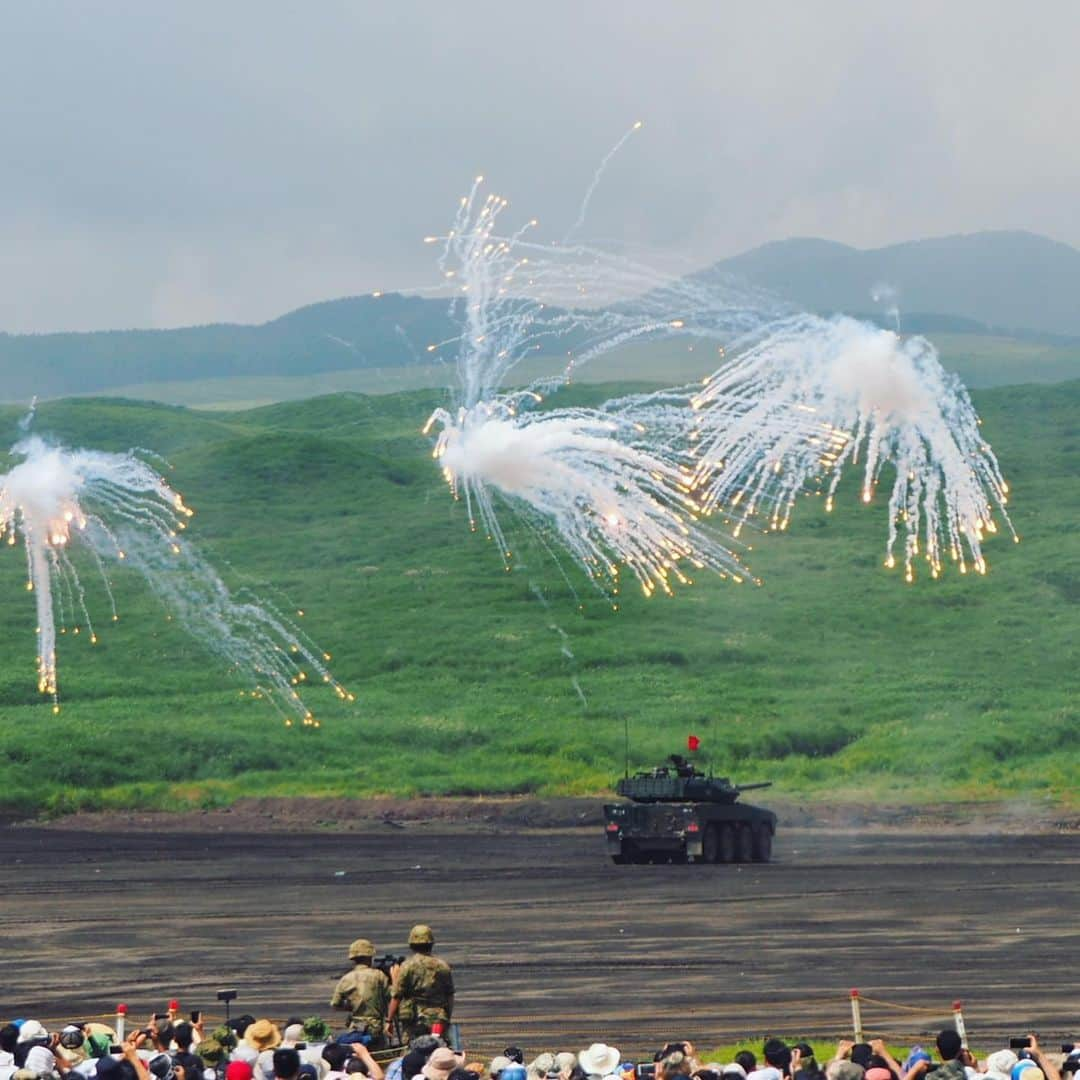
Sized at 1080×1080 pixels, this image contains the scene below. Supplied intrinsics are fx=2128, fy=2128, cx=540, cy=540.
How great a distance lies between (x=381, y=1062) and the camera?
1809cm

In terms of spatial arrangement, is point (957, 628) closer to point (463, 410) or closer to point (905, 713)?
point (905, 713)

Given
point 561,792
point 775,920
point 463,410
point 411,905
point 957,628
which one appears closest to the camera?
point 775,920

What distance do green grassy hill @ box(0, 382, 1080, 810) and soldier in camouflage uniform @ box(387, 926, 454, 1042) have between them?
2528 inches

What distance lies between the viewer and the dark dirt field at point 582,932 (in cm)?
2644

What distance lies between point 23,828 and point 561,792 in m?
21.6

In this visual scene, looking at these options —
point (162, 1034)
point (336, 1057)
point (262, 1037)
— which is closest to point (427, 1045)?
point (336, 1057)

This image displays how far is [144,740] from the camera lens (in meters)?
91.8

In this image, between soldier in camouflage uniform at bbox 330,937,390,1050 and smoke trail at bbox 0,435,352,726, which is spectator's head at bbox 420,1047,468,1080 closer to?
soldier in camouflage uniform at bbox 330,937,390,1050

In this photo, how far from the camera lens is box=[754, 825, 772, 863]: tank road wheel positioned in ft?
179

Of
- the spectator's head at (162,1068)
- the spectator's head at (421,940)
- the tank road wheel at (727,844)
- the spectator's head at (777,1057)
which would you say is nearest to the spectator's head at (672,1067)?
the spectator's head at (777,1057)

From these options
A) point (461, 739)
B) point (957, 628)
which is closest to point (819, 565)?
point (957, 628)

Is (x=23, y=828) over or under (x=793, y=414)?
under

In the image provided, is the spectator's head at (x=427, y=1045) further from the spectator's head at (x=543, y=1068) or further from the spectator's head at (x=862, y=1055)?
the spectator's head at (x=862, y=1055)

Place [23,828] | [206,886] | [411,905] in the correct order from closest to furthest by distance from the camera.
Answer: [411,905] → [206,886] → [23,828]
